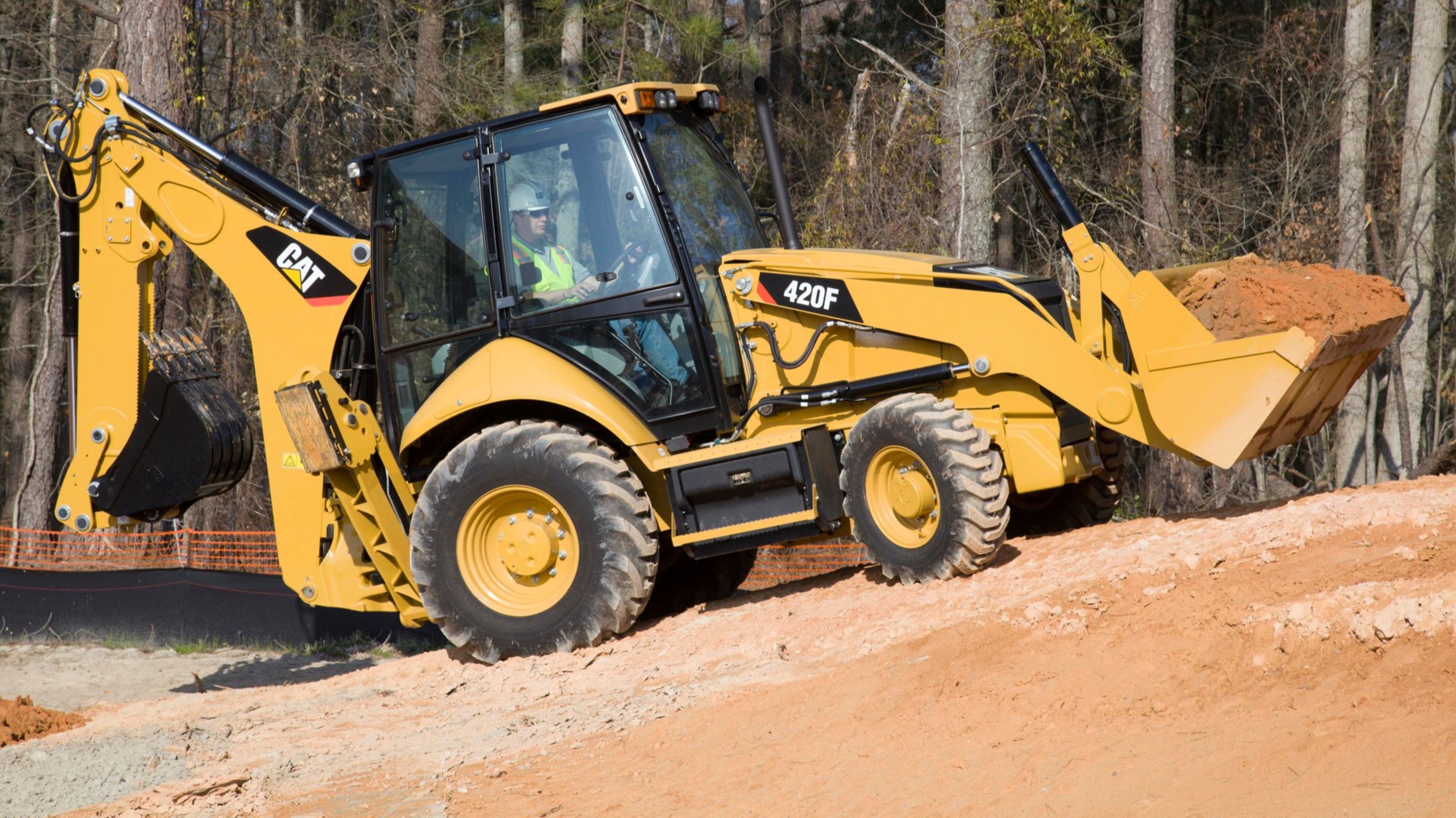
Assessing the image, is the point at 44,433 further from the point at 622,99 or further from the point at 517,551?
the point at 622,99

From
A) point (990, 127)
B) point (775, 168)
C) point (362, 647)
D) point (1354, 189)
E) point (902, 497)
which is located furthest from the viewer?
point (1354, 189)

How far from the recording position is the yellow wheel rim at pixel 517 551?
662 cm

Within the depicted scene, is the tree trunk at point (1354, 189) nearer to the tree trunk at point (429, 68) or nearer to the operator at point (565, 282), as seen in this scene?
the operator at point (565, 282)

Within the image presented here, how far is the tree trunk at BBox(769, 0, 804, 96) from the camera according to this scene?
20625mm

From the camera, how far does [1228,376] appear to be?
575 cm

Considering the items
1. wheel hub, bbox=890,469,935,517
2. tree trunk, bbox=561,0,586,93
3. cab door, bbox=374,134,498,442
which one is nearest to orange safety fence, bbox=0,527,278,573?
cab door, bbox=374,134,498,442

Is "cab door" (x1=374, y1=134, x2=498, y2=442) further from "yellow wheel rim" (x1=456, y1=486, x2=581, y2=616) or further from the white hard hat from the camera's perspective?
"yellow wheel rim" (x1=456, y1=486, x2=581, y2=616)

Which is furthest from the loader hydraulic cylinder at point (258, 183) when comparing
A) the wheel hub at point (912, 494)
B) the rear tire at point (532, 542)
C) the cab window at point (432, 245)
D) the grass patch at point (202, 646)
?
the grass patch at point (202, 646)

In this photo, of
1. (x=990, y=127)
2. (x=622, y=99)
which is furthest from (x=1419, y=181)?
(x=622, y=99)

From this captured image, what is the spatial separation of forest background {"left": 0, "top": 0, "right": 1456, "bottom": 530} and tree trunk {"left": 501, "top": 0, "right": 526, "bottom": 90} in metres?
0.12

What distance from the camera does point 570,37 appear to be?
631 inches

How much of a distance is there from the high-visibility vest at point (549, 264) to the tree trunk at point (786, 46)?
14326mm

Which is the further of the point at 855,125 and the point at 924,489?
the point at 855,125

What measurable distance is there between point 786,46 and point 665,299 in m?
15.3
